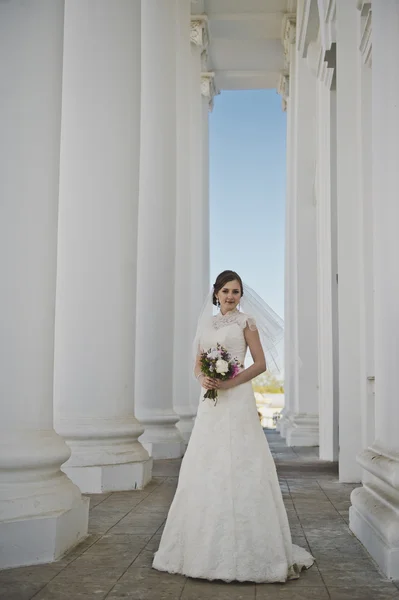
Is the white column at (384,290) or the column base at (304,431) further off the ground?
the white column at (384,290)

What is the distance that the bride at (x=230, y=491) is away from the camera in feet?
42.0

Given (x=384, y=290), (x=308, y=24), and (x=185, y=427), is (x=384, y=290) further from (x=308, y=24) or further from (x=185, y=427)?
(x=308, y=24)

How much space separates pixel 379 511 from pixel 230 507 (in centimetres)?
317

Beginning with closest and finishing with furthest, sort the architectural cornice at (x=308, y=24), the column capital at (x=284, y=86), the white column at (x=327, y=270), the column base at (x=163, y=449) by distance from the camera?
the white column at (x=327, y=270)
the column base at (x=163, y=449)
the architectural cornice at (x=308, y=24)
the column capital at (x=284, y=86)

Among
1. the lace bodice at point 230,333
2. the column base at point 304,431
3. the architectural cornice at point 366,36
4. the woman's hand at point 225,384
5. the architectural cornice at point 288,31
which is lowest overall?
the column base at point 304,431

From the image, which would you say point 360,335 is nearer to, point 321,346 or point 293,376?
point 321,346

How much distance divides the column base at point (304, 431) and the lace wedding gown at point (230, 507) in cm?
3002

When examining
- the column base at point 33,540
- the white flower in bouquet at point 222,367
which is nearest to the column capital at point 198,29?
the white flower in bouquet at point 222,367

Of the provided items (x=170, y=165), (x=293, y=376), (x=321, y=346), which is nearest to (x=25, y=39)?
(x=170, y=165)

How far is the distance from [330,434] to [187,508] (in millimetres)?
20708

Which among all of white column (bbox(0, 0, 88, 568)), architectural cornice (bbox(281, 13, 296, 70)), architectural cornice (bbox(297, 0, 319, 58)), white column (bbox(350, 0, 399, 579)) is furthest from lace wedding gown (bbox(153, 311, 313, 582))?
architectural cornice (bbox(281, 13, 296, 70))

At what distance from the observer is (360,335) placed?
2520cm

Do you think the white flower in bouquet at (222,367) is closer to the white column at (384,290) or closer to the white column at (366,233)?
the white column at (384,290)

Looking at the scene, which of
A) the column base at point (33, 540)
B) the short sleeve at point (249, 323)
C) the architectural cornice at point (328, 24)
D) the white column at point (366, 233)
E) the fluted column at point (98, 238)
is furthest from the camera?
the architectural cornice at point (328, 24)
